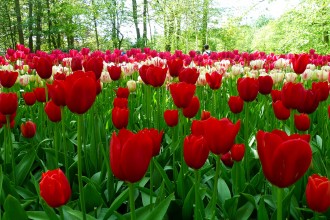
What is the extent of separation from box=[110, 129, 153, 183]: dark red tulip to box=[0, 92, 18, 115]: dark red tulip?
1003 mm

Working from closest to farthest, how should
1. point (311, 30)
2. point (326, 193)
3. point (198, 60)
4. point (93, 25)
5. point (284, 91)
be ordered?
point (326, 193) < point (284, 91) < point (198, 60) < point (311, 30) < point (93, 25)

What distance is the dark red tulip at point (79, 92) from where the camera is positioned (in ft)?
3.77

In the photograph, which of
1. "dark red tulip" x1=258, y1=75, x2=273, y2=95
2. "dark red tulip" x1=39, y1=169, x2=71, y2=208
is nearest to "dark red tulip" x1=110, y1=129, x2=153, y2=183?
"dark red tulip" x1=39, y1=169, x2=71, y2=208

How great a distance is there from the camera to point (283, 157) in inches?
31.5

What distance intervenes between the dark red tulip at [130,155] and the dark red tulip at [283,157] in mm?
268

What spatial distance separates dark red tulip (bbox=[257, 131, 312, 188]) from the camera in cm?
79

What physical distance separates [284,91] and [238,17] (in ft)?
42.4

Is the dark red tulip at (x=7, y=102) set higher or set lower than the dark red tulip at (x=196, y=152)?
higher

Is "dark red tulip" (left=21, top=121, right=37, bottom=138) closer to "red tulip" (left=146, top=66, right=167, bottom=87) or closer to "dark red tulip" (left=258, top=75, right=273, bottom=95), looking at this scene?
"red tulip" (left=146, top=66, right=167, bottom=87)

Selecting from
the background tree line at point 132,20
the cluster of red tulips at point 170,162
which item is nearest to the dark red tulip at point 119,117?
the cluster of red tulips at point 170,162

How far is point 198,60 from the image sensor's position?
230 inches

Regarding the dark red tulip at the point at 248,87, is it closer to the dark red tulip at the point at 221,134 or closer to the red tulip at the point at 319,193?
the dark red tulip at the point at 221,134

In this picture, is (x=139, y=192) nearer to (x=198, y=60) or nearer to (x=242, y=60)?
(x=198, y=60)

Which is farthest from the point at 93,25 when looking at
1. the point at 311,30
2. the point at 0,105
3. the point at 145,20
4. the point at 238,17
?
the point at 0,105
